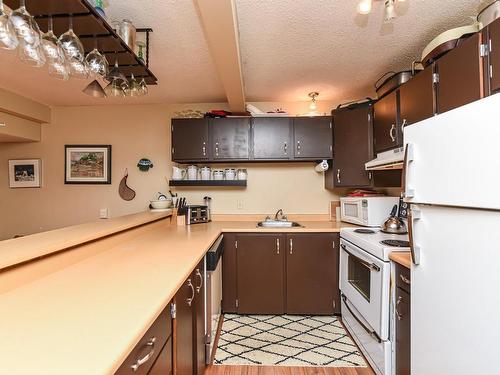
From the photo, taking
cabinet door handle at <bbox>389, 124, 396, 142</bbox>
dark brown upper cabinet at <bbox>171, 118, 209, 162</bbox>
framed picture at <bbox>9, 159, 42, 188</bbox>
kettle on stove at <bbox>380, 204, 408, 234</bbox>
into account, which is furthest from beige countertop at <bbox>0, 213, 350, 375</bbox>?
framed picture at <bbox>9, 159, 42, 188</bbox>

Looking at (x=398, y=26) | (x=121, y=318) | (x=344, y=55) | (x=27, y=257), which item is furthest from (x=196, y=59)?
(x=121, y=318)

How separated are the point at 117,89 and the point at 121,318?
1513 millimetres

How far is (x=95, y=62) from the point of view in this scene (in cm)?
153

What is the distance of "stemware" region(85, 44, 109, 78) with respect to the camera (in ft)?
5.01

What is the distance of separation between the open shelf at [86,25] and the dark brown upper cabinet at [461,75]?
1880 millimetres

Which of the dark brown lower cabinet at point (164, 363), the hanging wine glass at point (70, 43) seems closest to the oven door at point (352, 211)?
the dark brown lower cabinet at point (164, 363)

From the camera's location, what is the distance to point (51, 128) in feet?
11.7

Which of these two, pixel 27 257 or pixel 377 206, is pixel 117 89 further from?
pixel 377 206

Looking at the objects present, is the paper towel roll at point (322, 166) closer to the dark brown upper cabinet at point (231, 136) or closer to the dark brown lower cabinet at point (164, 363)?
the dark brown upper cabinet at point (231, 136)

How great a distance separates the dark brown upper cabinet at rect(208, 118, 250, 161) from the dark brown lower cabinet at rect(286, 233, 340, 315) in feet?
3.53

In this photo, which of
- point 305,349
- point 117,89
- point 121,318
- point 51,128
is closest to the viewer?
point 121,318

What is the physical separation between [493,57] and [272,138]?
1.96m

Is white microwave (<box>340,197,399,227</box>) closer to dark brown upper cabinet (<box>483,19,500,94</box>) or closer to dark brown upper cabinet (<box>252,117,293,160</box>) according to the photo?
dark brown upper cabinet (<box>252,117,293,160</box>)

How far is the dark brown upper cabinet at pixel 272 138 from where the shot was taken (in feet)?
10.2
